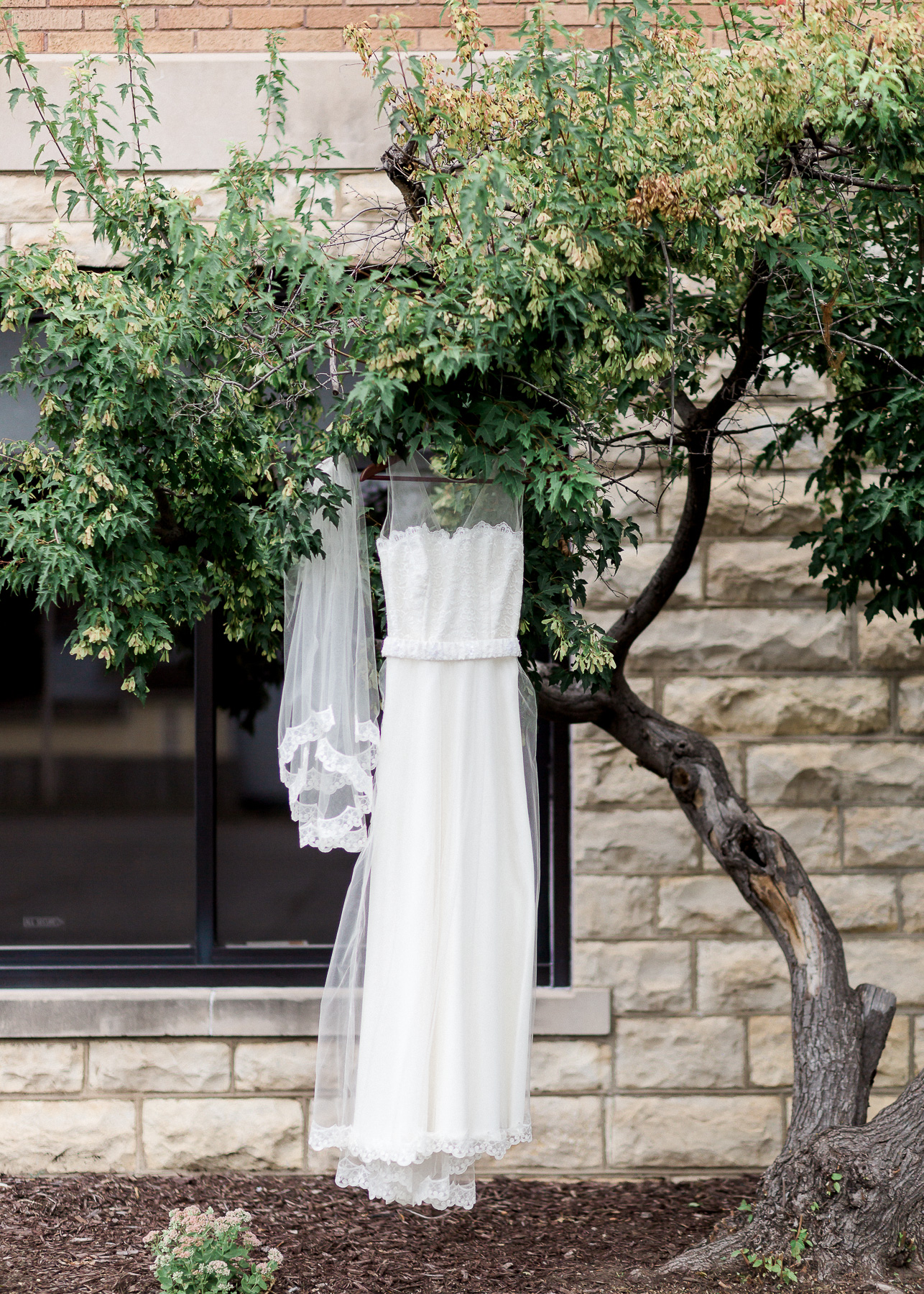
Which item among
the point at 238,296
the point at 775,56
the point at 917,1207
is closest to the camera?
the point at 775,56

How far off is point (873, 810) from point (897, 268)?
2.09 metres

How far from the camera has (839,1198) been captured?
10.1ft

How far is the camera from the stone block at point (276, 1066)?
435 cm

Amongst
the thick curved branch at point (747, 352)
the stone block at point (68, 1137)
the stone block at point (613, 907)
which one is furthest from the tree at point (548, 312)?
the stone block at point (68, 1137)

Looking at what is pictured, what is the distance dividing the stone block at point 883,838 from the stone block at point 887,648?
54cm

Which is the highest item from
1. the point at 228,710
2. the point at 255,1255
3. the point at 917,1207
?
the point at 228,710

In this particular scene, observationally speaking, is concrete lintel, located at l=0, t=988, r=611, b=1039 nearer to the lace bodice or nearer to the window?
the window

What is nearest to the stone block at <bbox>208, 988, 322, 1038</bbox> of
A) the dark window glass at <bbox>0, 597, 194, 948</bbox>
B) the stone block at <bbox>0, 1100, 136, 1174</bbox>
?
the dark window glass at <bbox>0, 597, 194, 948</bbox>

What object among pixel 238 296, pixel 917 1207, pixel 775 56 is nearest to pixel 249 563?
pixel 238 296

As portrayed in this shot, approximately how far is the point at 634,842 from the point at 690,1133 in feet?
3.54

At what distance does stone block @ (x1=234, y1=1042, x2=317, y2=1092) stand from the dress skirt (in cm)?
155

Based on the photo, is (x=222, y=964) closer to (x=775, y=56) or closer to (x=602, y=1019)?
(x=602, y=1019)

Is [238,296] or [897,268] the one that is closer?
[238,296]

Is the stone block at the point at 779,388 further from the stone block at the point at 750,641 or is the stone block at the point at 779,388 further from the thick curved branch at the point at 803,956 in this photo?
the thick curved branch at the point at 803,956
